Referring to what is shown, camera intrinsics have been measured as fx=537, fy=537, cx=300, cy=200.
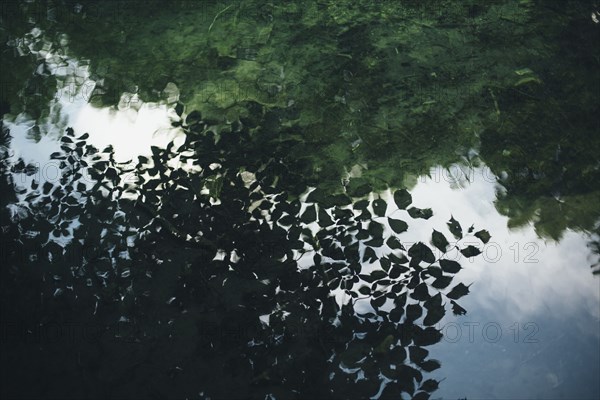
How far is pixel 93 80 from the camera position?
11.8 ft

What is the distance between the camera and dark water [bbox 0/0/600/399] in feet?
6.41

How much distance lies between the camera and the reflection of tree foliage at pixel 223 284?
72.6 inches

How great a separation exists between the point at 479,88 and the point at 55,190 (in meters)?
2.47

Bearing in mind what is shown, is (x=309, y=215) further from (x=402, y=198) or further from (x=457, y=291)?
(x=457, y=291)

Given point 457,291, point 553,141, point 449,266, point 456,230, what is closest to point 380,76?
point 553,141

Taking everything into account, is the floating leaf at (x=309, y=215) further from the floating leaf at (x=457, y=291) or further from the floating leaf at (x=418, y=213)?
the floating leaf at (x=457, y=291)

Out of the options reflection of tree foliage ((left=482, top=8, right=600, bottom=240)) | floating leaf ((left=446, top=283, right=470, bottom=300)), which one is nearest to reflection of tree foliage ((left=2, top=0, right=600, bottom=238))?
reflection of tree foliage ((left=482, top=8, right=600, bottom=240))

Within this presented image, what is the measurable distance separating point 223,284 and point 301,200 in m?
0.65

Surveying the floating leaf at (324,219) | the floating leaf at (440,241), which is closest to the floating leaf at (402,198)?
the floating leaf at (440,241)

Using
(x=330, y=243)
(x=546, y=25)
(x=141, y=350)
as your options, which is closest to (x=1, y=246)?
(x=141, y=350)

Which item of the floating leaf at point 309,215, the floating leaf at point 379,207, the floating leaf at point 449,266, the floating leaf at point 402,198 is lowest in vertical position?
the floating leaf at point 449,266

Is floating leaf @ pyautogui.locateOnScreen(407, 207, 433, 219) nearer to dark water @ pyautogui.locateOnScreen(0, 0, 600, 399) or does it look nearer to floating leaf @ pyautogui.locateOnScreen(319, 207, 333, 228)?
dark water @ pyautogui.locateOnScreen(0, 0, 600, 399)

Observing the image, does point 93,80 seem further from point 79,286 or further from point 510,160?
point 510,160

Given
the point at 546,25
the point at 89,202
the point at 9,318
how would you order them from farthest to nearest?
the point at 546,25
the point at 89,202
the point at 9,318
